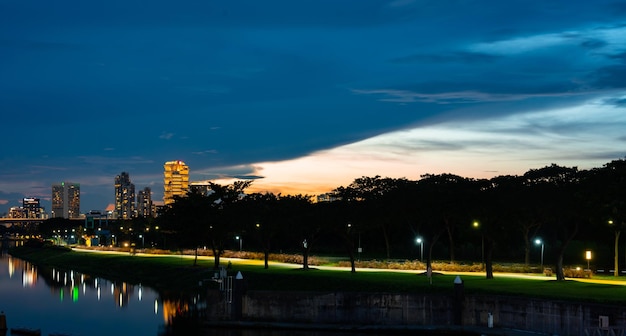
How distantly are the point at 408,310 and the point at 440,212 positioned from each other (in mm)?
28196

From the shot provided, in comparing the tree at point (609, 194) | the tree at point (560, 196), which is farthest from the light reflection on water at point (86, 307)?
the tree at point (609, 194)

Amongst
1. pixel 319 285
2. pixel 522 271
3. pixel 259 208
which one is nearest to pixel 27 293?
pixel 259 208

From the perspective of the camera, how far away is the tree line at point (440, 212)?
238 ft

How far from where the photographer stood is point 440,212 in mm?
82375

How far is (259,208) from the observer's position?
102125 millimetres

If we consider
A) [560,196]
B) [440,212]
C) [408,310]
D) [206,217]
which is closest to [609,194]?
[560,196]

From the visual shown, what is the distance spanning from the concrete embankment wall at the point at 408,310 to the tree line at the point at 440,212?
1800cm

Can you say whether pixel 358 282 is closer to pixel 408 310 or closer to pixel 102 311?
pixel 408 310

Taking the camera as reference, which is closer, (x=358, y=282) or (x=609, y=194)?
(x=358, y=282)

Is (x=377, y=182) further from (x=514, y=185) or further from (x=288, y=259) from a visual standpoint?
(x=514, y=185)

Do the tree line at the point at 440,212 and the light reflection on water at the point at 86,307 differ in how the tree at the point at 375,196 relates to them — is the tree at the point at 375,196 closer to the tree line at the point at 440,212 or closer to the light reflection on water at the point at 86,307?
the tree line at the point at 440,212

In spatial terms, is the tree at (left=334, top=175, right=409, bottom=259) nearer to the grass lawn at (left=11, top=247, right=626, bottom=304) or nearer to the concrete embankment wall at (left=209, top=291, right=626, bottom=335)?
the grass lawn at (left=11, top=247, right=626, bottom=304)

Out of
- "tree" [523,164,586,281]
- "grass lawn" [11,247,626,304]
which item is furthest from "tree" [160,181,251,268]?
"tree" [523,164,586,281]

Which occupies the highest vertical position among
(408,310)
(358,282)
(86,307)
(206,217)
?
(206,217)
